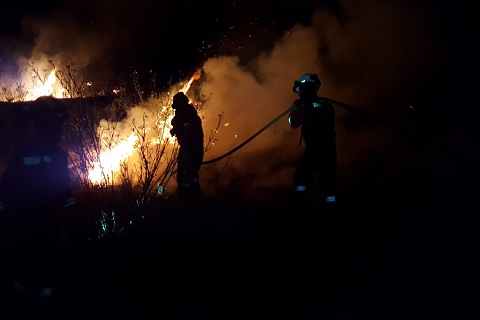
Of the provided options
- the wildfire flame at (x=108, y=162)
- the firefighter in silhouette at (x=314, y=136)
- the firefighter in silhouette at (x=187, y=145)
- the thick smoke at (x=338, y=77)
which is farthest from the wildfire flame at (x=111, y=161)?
the firefighter in silhouette at (x=314, y=136)

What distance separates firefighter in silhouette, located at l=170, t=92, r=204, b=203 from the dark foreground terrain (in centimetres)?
89

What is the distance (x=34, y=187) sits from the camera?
11.5 ft

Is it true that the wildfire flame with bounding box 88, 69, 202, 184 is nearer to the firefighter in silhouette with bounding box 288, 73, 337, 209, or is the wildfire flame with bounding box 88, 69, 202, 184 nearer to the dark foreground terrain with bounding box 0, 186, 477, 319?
the dark foreground terrain with bounding box 0, 186, 477, 319

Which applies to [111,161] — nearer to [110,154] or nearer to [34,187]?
[110,154]

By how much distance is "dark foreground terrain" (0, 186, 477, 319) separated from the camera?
3.83 m

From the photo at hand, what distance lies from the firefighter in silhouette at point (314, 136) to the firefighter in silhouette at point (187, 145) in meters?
1.99

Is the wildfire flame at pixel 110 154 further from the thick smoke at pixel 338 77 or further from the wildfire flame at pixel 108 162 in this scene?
the thick smoke at pixel 338 77

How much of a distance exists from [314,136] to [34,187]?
122 inches

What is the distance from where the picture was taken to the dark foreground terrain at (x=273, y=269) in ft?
12.6

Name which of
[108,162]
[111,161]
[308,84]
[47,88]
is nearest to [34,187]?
[108,162]

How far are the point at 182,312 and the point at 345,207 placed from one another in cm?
319

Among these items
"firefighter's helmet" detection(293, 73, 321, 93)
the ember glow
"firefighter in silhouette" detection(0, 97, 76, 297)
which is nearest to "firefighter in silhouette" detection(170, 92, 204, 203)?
"firefighter's helmet" detection(293, 73, 321, 93)

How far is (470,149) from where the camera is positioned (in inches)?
307

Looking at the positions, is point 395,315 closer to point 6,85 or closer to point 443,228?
point 443,228
